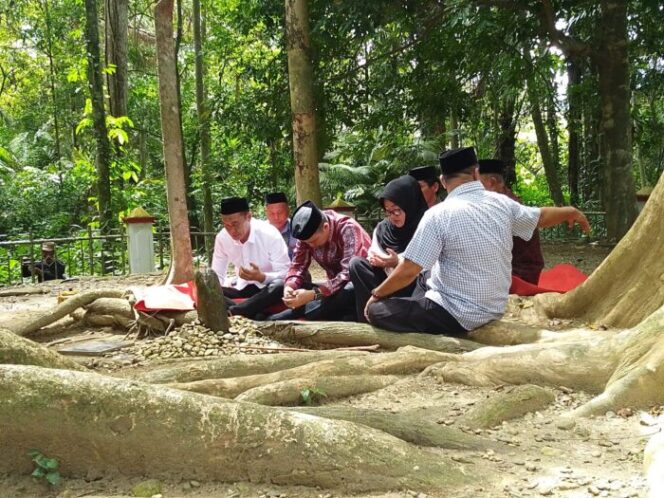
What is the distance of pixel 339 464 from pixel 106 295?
16.2 ft

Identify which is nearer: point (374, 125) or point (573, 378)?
point (573, 378)

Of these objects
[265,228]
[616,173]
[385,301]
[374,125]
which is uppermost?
[374,125]

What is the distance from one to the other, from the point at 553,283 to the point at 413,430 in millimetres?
4257

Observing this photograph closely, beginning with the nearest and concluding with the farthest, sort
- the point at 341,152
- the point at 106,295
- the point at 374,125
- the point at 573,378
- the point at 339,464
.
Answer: the point at 339,464 < the point at 573,378 < the point at 106,295 < the point at 374,125 < the point at 341,152

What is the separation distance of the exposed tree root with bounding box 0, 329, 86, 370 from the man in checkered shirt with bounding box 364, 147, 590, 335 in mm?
2279

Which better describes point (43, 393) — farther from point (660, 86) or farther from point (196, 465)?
point (660, 86)

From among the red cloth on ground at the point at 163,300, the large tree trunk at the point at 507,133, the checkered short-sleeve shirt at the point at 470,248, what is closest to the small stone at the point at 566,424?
the checkered short-sleeve shirt at the point at 470,248

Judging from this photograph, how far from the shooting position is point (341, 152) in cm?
1755

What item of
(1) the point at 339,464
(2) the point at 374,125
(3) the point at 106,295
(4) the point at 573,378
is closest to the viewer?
(1) the point at 339,464

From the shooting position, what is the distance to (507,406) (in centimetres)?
306

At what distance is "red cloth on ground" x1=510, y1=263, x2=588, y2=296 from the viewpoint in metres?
5.88

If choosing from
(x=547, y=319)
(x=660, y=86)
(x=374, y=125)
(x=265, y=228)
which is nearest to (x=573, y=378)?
(x=547, y=319)

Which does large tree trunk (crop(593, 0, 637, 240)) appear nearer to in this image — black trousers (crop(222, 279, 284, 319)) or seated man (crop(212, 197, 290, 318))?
seated man (crop(212, 197, 290, 318))

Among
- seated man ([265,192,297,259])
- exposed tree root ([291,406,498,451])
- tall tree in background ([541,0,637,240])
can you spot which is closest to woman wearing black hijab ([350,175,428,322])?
seated man ([265,192,297,259])
